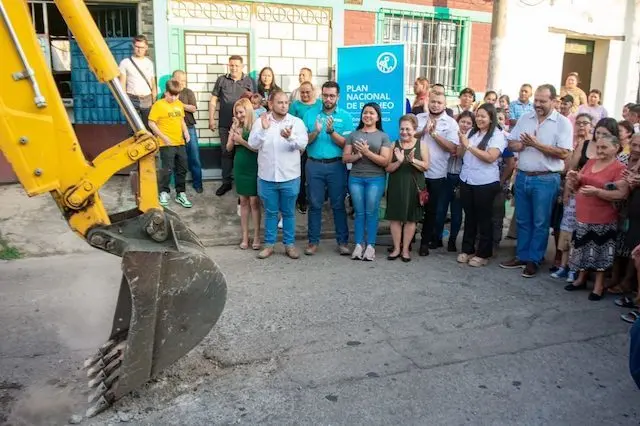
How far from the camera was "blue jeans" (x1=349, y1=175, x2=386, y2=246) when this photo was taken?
6.71 m

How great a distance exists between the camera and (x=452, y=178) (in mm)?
7094

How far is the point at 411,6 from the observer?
34.4 ft

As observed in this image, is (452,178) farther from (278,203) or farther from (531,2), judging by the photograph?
(531,2)

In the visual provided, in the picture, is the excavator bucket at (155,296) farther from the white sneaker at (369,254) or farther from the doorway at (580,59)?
the doorway at (580,59)

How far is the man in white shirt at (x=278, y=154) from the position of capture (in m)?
6.49

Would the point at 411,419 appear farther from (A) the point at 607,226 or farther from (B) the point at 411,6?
(B) the point at 411,6

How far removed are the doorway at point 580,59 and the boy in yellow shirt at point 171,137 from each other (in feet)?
29.9

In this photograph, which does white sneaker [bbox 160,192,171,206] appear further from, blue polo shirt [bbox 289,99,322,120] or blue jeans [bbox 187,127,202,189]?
blue polo shirt [bbox 289,99,322,120]

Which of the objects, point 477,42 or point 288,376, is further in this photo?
point 477,42

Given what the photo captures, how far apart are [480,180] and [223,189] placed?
3.98m

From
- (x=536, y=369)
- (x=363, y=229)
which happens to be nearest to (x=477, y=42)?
(x=363, y=229)

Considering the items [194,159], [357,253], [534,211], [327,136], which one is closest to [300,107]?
[327,136]

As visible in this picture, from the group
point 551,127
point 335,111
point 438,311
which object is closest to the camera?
point 438,311

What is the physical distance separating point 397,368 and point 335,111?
3633 millimetres
